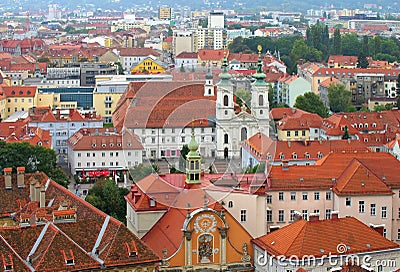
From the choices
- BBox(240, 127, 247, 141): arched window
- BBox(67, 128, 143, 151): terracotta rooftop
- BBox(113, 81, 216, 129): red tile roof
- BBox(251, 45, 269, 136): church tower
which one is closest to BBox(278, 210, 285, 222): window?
BBox(251, 45, 269, 136): church tower

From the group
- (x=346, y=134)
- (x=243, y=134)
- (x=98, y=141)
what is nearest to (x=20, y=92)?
(x=98, y=141)

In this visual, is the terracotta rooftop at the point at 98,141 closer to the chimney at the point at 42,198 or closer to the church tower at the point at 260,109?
the church tower at the point at 260,109

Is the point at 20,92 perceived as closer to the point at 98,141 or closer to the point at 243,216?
the point at 98,141

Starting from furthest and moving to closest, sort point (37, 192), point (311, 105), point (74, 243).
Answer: point (311, 105) < point (37, 192) < point (74, 243)

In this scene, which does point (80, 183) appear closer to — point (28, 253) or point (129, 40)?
point (28, 253)

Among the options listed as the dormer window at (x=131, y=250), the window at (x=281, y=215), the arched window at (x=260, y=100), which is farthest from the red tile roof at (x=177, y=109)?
the window at (x=281, y=215)

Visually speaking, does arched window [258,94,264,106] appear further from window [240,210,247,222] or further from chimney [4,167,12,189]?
chimney [4,167,12,189]
